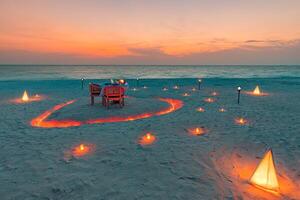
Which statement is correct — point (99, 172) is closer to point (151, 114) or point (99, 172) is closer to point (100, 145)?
point (100, 145)

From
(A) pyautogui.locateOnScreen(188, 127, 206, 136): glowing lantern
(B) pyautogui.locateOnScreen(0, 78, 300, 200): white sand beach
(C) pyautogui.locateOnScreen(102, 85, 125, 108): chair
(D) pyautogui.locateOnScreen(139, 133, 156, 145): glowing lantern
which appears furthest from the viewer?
(C) pyautogui.locateOnScreen(102, 85, 125, 108): chair

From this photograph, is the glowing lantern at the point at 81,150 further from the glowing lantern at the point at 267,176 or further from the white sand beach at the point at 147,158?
the glowing lantern at the point at 267,176

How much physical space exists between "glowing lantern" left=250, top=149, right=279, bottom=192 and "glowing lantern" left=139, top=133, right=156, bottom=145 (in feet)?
12.6

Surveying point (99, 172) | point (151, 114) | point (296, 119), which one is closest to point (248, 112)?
point (296, 119)

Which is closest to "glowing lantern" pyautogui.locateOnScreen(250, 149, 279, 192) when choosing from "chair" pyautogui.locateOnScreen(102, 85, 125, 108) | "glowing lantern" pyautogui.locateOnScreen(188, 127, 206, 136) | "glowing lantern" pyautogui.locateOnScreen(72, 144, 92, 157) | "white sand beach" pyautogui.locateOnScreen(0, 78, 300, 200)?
"white sand beach" pyautogui.locateOnScreen(0, 78, 300, 200)

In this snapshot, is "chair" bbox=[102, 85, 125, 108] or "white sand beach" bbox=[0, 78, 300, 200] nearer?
"white sand beach" bbox=[0, 78, 300, 200]

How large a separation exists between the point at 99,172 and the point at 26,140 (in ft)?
13.9

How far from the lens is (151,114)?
12.5m

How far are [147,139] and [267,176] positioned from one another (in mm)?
4390

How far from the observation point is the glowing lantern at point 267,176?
5.17 metres

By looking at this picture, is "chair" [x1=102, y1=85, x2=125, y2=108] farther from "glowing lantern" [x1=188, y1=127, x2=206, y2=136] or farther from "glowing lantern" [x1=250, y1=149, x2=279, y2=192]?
"glowing lantern" [x1=250, y1=149, x2=279, y2=192]

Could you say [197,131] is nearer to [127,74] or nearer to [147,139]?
[147,139]

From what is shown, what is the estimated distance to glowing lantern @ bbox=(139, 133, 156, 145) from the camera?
8.03m

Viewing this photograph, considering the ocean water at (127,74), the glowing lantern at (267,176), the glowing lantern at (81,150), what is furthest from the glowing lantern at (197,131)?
the ocean water at (127,74)
